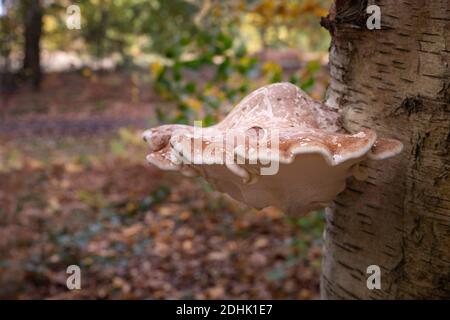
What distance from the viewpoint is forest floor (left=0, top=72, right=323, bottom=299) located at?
3.54 meters

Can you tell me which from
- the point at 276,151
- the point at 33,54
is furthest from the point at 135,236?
the point at 33,54

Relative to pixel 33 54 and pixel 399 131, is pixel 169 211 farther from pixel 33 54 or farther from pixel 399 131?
pixel 33 54

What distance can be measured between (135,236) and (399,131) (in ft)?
11.3

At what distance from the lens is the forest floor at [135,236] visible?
3539 mm

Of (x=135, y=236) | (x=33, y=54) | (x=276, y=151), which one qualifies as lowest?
(x=135, y=236)

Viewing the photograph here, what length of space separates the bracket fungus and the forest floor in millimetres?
1457

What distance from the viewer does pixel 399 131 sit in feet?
4.55

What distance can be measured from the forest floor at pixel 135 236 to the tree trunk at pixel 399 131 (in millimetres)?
1578

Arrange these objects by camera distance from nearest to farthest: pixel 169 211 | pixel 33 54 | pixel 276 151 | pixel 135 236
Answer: pixel 276 151 < pixel 135 236 < pixel 169 211 < pixel 33 54

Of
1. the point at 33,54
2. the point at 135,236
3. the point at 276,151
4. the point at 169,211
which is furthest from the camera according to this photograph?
the point at 33,54

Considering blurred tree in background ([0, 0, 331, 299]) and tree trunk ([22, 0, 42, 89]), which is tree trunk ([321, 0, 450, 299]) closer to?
blurred tree in background ([0, 0, 331, 299])
